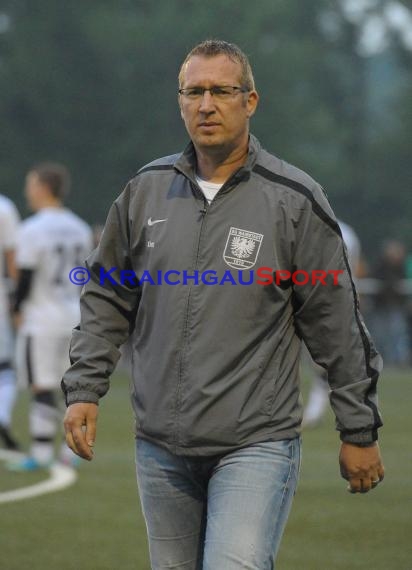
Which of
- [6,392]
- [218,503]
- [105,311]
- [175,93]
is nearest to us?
[218,503]

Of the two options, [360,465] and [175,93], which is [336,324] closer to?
[360,465]

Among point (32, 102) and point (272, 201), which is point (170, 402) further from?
point (32, 102)

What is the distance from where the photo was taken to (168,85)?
52.4 m

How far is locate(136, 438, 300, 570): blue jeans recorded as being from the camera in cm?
461

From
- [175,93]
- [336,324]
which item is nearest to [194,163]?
[336,324]

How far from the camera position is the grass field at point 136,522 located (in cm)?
803

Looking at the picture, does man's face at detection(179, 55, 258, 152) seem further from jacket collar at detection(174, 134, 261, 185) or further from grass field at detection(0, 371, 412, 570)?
grass field at detection(0, 371, 412, 570)

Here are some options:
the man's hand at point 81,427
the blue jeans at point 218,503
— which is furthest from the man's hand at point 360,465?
the man's hand at point 81,427

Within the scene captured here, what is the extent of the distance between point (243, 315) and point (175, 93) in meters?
48.5

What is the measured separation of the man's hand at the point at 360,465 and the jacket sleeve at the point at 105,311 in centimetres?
79

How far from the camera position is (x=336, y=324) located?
480 centimetres

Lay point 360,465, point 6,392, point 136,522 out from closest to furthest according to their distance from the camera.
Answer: point 360,465, point 136,522, point 6,392

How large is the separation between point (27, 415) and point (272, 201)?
1271 centimetres

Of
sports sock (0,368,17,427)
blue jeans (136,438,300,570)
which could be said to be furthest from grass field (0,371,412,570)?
blue jeans (136,438,300,570)
